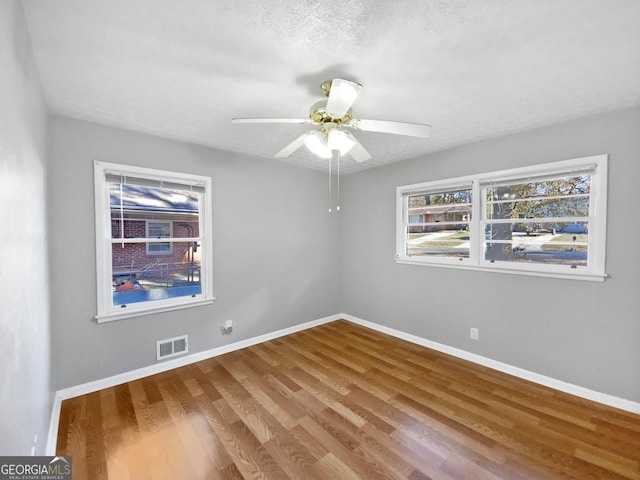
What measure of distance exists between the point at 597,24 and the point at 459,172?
182cm

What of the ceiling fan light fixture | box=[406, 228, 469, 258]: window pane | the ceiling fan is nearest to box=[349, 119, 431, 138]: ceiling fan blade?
the ceiling fan

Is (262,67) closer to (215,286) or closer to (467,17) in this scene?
(467,17)

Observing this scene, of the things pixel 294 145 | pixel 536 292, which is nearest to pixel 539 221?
pixel 536 292

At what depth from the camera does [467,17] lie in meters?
1.26

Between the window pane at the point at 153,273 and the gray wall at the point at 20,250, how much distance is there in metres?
0.81

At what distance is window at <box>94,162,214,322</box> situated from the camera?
2.51 meters

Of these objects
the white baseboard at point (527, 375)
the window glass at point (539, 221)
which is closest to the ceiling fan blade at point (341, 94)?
the window glass at point (539, 221)

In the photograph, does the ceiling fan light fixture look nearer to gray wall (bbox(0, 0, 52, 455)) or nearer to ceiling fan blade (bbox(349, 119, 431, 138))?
ceiling fan blade (bbox(349, 119, 431, 138))

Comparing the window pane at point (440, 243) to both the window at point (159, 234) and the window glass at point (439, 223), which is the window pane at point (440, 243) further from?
the window at point (159, 234)

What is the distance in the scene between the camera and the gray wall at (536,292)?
218 centimetres

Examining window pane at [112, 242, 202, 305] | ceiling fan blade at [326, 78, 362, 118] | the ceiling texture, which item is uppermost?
the ceiling texture

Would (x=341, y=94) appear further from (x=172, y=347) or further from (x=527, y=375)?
(x=527, y=375)

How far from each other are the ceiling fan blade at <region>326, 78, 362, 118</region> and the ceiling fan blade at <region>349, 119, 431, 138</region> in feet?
0.74

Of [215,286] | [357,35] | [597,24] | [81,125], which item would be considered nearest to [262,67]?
[357,35]
